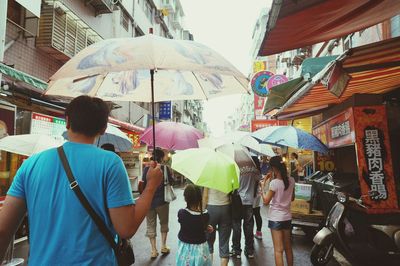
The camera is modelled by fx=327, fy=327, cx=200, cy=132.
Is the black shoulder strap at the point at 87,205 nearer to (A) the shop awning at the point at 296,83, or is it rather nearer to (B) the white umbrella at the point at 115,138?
(A) the shop awning at the point at 296,83

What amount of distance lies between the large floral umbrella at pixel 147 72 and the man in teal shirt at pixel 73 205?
0.91m

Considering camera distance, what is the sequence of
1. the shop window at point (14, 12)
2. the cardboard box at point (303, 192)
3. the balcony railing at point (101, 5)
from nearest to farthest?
the cardboard box at point (303, 192), the shop window at point (14, 12), the balcony railing at point (101, 5)

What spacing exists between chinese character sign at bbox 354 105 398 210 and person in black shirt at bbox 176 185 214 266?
10.7ft

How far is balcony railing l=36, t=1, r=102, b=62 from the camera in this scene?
11.7 m

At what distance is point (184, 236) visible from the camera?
4301 millimetres

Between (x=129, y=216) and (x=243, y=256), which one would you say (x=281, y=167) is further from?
(x=129, y=216)

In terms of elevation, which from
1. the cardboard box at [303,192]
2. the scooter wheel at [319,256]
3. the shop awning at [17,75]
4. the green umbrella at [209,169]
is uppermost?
the shop awning at [17,75]

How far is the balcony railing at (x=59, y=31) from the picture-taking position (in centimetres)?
1166

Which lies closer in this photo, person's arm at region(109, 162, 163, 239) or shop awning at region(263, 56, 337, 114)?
person's arm at region(109, 162, 163, 239)

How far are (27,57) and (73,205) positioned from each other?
431 inches

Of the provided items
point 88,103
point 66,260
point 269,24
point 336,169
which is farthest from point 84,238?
point 336,169

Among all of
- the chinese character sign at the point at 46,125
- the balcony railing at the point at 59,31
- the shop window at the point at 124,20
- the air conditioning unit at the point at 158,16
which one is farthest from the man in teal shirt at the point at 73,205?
the air conditioning unit at the point at 158,16

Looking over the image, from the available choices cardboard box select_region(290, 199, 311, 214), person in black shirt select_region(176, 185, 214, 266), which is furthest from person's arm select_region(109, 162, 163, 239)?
cardboard box select_region(290, 199, 311, 214)

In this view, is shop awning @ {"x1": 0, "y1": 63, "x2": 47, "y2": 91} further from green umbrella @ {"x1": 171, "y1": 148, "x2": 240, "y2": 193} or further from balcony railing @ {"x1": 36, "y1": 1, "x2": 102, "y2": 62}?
green umbrella @ {"x1": 171, "y1": 148, "x2": 240, "y2": 193}
